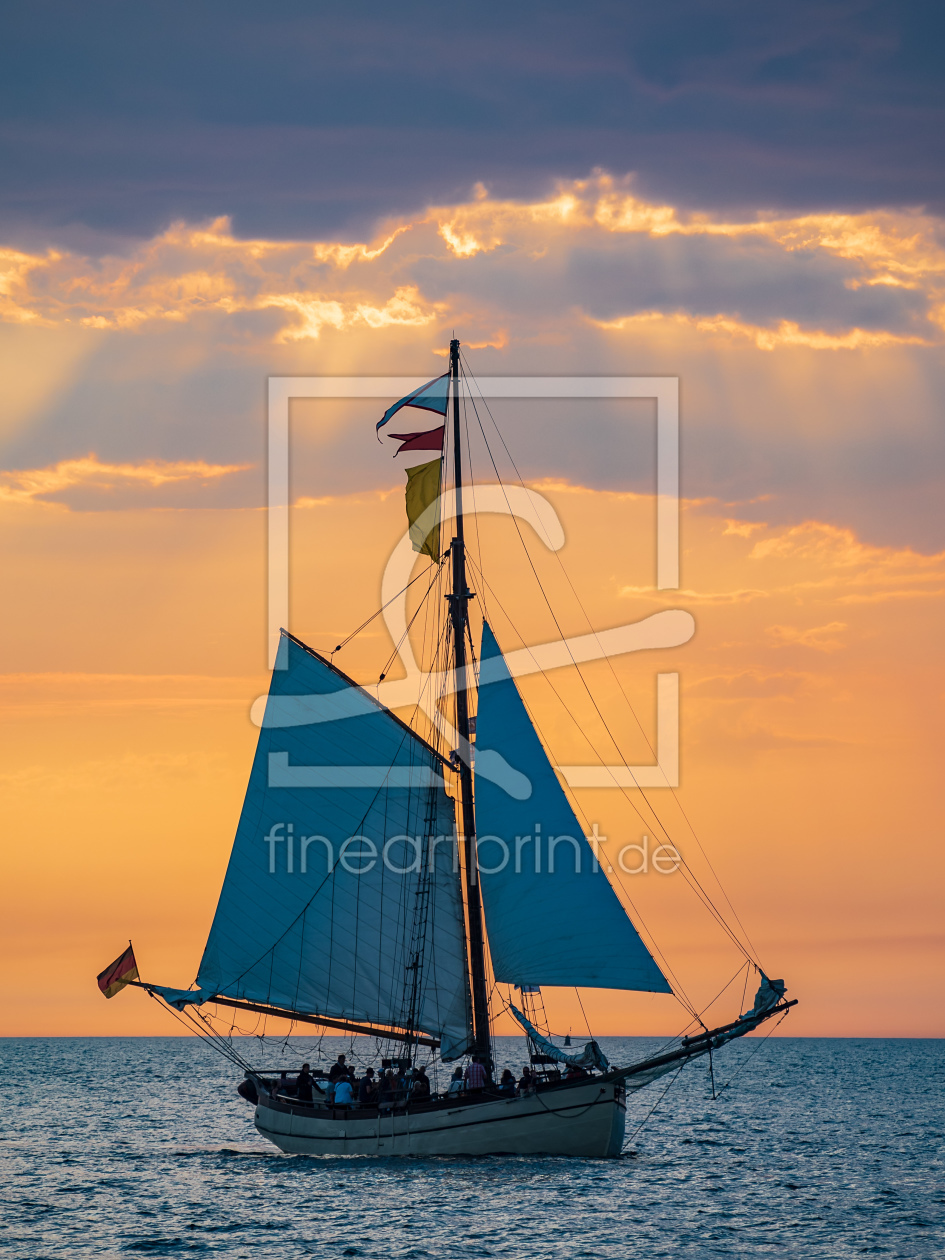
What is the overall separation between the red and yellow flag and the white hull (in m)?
9.71

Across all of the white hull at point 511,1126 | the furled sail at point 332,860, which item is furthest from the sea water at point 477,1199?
the furled sail at point 332,860

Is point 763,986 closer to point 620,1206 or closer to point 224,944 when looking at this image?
point 620,1206

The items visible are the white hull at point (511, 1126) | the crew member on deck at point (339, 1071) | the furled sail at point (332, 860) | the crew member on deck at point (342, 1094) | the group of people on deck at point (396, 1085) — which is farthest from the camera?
the furled sail at point (332, 860)

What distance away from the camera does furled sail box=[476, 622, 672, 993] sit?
45875 millimetres

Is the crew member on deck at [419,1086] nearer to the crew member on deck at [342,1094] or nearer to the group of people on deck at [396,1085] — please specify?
the group of people on deck at [396,1085]

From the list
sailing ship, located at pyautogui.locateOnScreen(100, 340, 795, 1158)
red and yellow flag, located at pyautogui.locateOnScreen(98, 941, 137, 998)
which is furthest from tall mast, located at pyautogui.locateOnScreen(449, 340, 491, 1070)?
red and yellow flag, located at pyautogui.locateOnScreen(98, 941, 137, 998)

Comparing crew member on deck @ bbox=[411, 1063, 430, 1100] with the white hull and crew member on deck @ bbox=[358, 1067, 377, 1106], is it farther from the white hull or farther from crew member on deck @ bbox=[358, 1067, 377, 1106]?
crew member on deck @ bbox=[358, 1067, 377, 1106]

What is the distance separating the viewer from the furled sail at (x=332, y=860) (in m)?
53.2

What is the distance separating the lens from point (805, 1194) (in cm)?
5169

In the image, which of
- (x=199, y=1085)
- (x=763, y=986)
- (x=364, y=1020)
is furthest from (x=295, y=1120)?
(x=199, y=1085)

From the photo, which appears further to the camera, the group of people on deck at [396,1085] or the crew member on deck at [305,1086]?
the crew member on deck at [305,1086]

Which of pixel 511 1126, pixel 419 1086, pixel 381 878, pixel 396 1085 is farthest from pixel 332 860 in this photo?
pixel 511 1126

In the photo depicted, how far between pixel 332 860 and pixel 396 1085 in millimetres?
8119

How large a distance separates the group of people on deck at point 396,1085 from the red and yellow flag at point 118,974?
6599 millimetres
